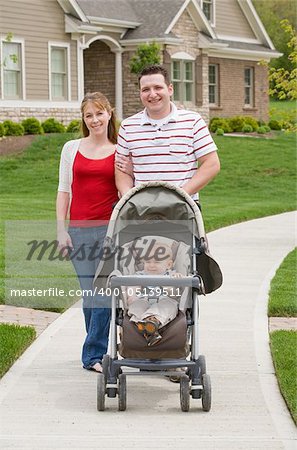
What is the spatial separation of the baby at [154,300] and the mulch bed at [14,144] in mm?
21180

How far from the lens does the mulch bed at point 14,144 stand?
1088 inches

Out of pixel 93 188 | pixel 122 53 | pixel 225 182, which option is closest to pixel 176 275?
pixel 93 188

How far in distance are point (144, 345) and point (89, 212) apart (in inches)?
54.1

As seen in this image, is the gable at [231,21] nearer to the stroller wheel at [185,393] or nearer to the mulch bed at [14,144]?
the mulch bed at [14,144]

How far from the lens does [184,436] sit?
5922 millimetres

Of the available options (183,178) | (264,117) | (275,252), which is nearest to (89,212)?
(183,178)

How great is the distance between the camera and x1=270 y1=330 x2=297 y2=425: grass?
6743mm

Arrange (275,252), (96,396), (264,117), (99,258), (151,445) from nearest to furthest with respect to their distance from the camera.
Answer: (151,445) → (96,396) → (99,258) → (275,252) → (264,117)

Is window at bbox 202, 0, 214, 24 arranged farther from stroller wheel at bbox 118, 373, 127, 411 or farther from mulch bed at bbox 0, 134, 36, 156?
stroller wheel at bbox 118, 373, 127, 411

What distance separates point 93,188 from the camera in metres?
7.34

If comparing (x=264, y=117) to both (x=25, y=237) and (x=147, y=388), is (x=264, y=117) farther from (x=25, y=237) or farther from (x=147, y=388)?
(x=147, y=388)

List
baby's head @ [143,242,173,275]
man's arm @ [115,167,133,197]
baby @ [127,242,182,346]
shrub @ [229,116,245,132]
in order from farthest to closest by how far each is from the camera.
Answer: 1. shrub @ [229,116,245,132]
2. man's arm @ [115,167,133,197]
3. baby's head @ [143,242,173,275]
4. baby @ [127,242,182,346]

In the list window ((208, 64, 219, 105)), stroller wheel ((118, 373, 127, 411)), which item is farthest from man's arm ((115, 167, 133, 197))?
window ((208, 64, 219, 105))

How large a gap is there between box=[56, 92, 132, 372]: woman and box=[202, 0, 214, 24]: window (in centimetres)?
3400
